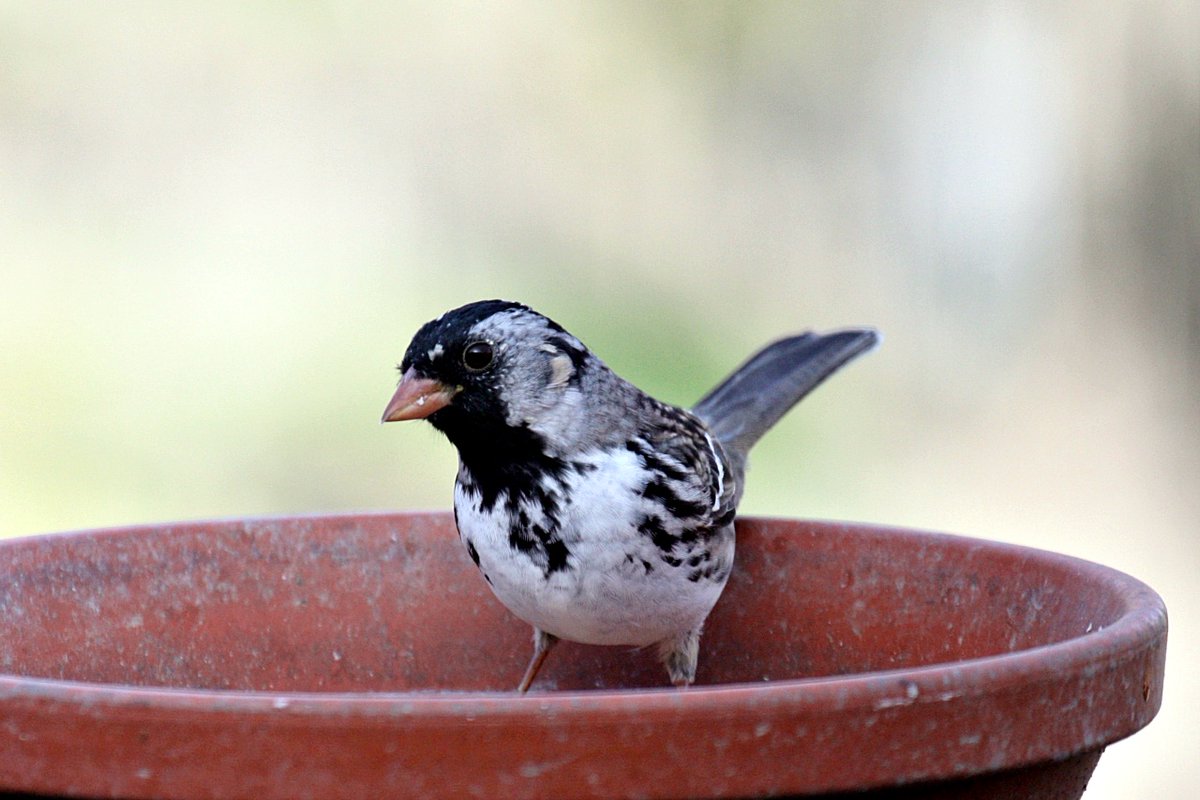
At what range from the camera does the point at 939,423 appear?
23.1 feet

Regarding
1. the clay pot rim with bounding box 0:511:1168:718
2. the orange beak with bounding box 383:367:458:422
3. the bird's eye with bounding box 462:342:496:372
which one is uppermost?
the clay pot rim with bounding box 0:511:1168:718

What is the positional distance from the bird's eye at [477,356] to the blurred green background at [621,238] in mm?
3683

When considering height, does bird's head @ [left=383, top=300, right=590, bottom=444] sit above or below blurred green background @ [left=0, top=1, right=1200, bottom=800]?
above

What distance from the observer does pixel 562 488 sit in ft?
10.00

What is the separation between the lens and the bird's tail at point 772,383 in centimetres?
434

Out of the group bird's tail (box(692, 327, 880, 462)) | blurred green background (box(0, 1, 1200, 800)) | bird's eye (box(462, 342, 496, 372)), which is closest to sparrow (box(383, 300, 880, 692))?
bird's eye (box(462, 342, 496, 372))

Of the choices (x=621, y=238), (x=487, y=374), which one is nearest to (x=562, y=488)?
(x=487, y=374)

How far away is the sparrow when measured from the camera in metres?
3.02

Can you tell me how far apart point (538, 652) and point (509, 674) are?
13 cm

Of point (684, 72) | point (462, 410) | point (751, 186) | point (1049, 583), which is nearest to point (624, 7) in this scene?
point (684, 72)

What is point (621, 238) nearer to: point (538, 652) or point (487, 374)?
point (538, 652)

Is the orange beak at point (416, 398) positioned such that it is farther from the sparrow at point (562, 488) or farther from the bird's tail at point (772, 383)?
the bird's tail at point (772, 383)

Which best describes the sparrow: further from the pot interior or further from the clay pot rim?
the clay pot rim

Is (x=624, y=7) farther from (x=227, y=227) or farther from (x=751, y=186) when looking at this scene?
(x=227, y=227)
